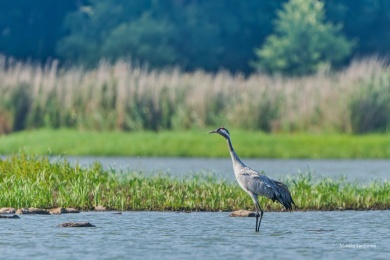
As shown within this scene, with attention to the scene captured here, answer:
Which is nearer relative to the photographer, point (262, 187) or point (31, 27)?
point (262, 187)

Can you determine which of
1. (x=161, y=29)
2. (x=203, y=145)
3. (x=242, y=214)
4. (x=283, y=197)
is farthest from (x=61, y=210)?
(x=161, y=29)

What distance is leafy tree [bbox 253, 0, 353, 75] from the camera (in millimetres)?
49812

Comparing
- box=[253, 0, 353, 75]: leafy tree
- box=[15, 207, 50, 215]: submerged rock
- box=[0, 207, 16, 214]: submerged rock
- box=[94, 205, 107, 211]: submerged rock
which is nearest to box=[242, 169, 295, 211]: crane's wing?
box=[94, 205, 107, 211]: submerged rock

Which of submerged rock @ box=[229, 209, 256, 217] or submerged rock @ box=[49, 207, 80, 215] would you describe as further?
submerged rock @ box=[49, 207, 80, 215]

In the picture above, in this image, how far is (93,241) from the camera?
13430 millimetres

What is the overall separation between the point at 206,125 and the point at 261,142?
8.52 feet

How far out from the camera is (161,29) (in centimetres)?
5100

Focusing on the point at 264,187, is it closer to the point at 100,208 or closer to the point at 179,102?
the point at 100,208

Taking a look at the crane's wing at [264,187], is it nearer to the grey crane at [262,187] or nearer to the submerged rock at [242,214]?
the grey crane at [262,187]

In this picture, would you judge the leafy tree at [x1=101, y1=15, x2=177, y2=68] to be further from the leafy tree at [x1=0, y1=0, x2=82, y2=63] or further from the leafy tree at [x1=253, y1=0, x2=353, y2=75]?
the leafy tree at [x1=253, y1=0, x2=353, y2=75]

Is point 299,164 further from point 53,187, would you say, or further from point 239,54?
point 239,54

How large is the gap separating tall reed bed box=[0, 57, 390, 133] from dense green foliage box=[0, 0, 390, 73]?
17.5m

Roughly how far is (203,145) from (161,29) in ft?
72.0

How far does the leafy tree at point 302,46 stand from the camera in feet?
163
